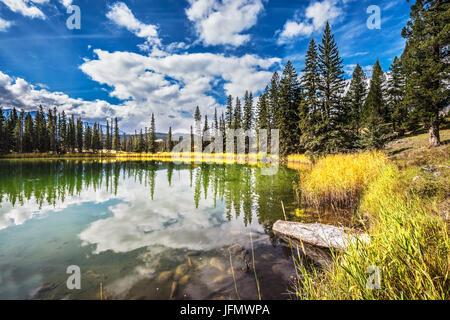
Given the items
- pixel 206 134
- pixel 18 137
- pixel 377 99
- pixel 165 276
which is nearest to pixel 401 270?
pixel 165 276

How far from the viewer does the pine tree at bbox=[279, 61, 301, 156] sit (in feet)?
103

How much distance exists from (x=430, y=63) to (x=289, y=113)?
20007 mm

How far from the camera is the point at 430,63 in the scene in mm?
12266

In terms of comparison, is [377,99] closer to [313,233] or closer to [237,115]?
[237,115]

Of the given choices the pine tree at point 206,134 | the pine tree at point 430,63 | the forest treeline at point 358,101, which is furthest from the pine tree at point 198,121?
the pine tree at point 430,63

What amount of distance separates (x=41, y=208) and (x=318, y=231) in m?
10.8

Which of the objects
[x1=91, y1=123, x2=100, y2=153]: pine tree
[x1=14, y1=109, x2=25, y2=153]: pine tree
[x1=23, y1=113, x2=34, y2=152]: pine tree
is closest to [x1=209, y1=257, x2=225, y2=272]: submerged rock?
[x1=14, y1=109, x2=25, y2=153]: pine tree

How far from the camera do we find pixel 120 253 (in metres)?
4.46

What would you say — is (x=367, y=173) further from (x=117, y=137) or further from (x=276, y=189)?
(x=117, y=137)

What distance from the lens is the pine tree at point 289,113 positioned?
3153 cm

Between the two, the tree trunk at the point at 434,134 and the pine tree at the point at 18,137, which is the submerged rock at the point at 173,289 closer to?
the tree trunk at the point at 434,134

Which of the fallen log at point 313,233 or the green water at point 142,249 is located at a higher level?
the fallen log at point 313,233

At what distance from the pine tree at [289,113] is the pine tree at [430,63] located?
1766 centimetres
